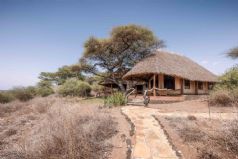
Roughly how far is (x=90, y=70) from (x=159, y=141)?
23074 mm

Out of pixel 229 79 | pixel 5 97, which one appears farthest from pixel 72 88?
pixel 229 79

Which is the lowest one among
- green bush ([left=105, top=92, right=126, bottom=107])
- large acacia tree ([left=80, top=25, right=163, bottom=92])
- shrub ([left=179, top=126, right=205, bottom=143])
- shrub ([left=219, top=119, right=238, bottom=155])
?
shrub ([left=179, top=126, right=205, bottom=143])

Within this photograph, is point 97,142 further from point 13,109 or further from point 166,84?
point 166,84

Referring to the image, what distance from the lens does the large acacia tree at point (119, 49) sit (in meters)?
24.1

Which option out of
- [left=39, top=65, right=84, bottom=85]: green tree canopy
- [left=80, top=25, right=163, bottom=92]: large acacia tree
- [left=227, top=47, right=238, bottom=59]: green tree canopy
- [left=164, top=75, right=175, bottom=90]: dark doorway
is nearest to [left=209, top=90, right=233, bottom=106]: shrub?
[left=227, top=47, right=238, bottom=59]: green tree canopy

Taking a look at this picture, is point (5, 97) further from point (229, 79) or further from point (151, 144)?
point (229, 79)

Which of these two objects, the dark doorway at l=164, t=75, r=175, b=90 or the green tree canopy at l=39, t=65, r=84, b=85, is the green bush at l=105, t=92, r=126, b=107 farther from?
the green tree canopy at l=39, t=65, r=84, b=85

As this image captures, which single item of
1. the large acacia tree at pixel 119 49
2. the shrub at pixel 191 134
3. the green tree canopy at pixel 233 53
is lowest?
the shrub at pixel 191 134

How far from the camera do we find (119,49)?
83.6 ft

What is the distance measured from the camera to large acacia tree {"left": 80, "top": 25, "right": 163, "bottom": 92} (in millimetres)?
24094

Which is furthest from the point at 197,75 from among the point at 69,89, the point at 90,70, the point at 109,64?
the point at 69,89

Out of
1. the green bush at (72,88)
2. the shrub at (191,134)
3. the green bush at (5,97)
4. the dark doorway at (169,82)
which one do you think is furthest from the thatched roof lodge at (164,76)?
the green bush at (5,97)

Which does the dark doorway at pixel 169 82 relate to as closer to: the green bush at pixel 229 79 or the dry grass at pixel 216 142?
the green bush at pixel 229 79

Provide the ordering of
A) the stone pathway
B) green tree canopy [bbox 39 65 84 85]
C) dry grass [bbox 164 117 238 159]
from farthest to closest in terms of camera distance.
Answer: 1. green tree canopy [bbox 39 65 84 85]
2. the stone pathway
3. dry grass [bbox 164 117 238 159]
